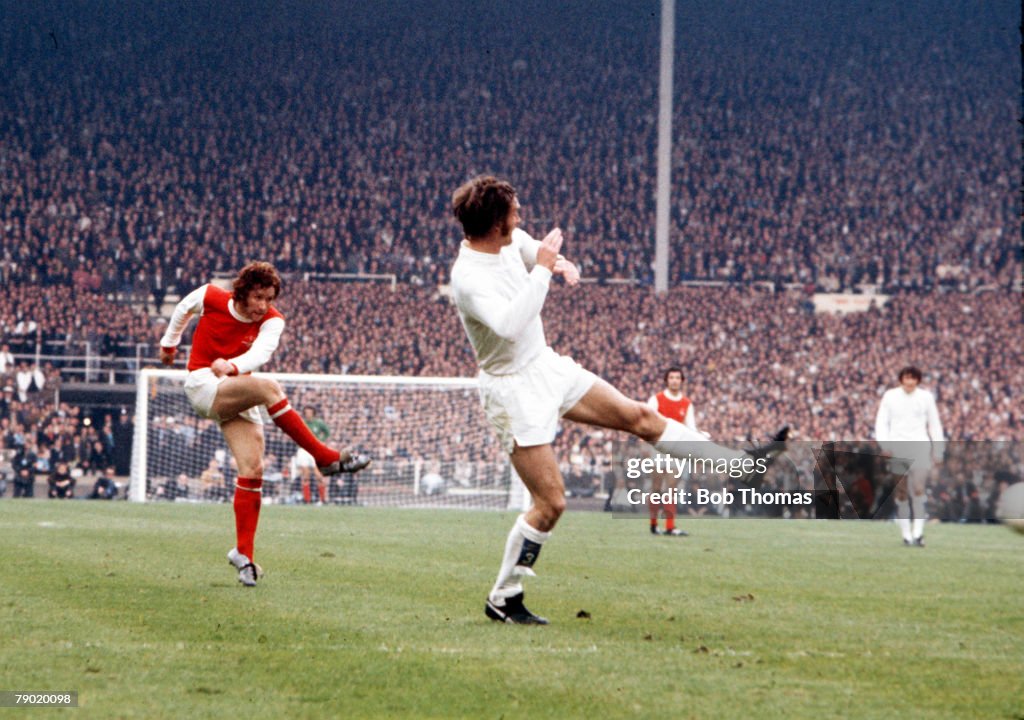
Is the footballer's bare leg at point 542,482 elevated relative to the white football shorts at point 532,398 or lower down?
lower down

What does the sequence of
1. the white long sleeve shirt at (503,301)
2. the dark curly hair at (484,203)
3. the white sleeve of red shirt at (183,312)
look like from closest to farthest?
the white long sleeve shirt at (503,301) → the dark curly hair at (484,203) → the white sleeve of red shirt at (183,312)

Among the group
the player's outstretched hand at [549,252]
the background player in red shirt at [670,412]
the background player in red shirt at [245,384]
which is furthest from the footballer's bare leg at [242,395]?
the background player in red shirt at [670,412]

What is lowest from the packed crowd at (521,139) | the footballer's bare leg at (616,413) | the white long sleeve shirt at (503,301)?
the footballer's bare leg at (616,413)

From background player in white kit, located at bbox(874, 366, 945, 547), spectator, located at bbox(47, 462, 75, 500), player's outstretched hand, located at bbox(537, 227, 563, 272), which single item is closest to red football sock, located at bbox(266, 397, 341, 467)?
player's outstretched hand, located at bbox(537, 227, 563, 272)

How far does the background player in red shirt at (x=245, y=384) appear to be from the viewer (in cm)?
826

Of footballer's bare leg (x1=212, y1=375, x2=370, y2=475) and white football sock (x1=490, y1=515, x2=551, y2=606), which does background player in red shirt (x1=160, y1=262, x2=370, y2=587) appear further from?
white football sock (x1=490, y1=515, x2=551, y2=606)

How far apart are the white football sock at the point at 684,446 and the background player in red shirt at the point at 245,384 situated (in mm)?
2379

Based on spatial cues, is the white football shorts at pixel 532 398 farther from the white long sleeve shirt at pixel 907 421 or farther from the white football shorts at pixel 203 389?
the white long sleeve shirt at pixel 907 421

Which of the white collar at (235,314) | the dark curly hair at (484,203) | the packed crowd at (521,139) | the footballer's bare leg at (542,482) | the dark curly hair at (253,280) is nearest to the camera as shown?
the dark curly hair at (484,203)

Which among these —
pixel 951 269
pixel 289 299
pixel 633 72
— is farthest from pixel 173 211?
pixel 951 269

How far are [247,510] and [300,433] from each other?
2.00 ft

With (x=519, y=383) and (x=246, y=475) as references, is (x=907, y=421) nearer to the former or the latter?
(x=246, y=475)

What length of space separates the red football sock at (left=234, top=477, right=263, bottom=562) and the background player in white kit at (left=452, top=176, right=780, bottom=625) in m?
2.37

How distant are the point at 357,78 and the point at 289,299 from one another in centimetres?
991
